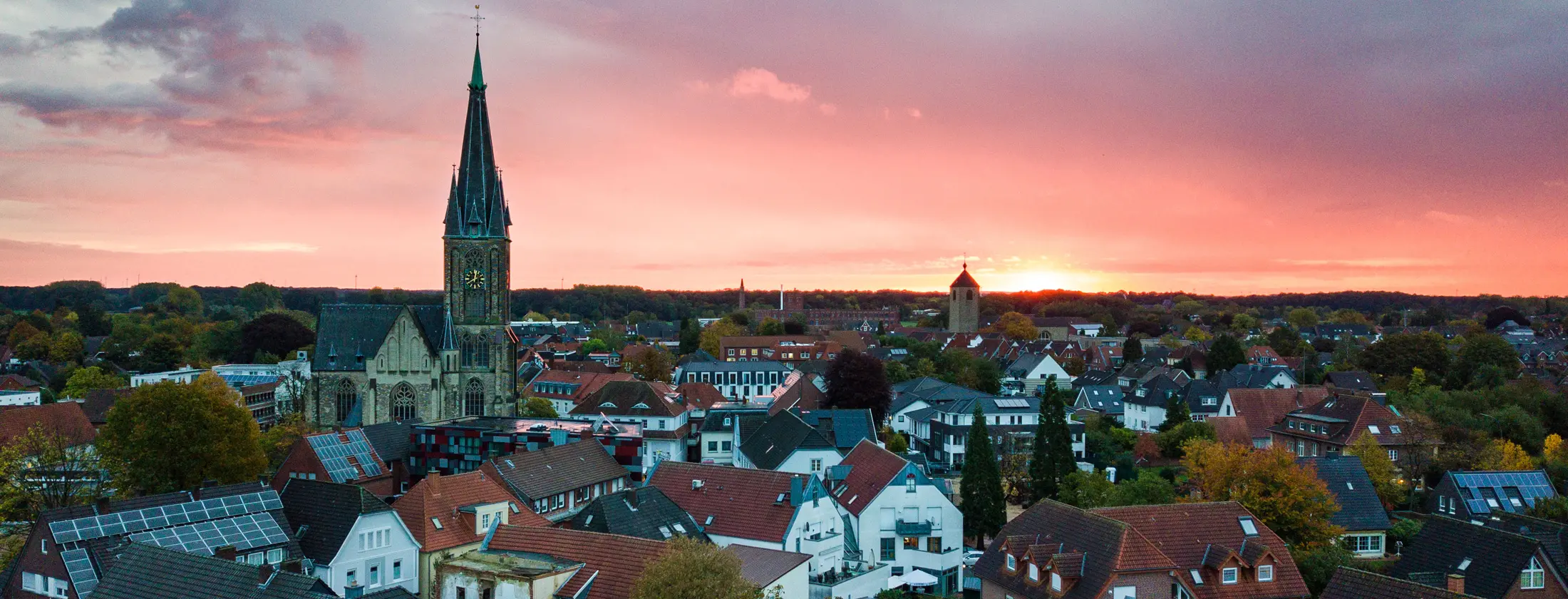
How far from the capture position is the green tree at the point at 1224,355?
9950 cm

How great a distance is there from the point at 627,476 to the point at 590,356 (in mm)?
76141

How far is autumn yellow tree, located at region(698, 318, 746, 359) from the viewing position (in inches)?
5048

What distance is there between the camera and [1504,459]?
50781mm

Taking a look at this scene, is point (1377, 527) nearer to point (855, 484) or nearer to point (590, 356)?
point (855, 484)

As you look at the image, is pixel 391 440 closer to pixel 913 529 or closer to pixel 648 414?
pixel 648 414

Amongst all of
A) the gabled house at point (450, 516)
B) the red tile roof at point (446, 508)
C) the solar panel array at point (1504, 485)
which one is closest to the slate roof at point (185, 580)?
the gabled house at point (450, 516)

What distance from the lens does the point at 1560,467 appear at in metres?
51.9

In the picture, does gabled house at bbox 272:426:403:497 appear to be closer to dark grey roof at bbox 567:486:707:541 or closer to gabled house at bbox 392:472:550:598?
gabled house at bbox 392:472:550:598

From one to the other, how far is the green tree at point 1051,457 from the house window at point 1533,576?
2187 cm

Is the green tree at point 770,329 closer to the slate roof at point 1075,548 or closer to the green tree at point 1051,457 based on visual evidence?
the green tree at point 1051,457

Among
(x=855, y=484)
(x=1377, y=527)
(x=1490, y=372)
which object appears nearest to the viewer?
(x=1377, y=527)

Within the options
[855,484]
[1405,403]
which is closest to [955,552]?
[855,484]

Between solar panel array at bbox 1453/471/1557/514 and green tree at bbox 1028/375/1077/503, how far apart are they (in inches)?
631

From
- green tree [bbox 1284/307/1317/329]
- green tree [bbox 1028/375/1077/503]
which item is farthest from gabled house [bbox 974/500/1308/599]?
green tree [bbox 1284/307/1317/329]
